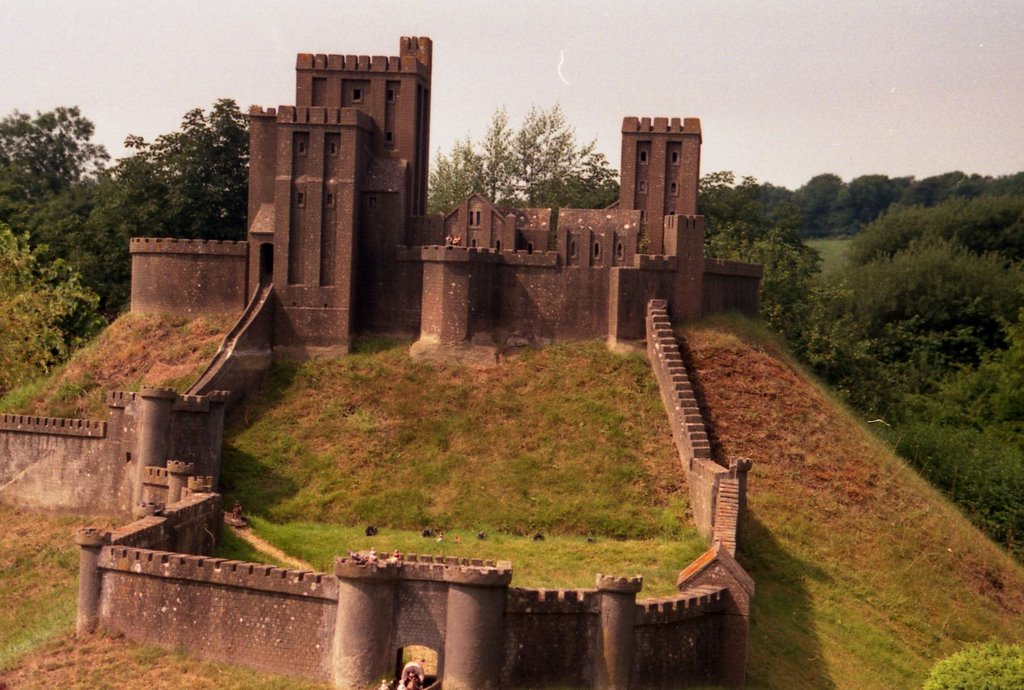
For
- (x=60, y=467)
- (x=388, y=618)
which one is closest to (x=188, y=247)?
(x=60, y=467)

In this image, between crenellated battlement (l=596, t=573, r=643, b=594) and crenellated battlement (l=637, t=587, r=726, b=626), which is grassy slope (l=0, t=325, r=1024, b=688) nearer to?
crenellated battlement (l=637, t=587, r=726, b=626)

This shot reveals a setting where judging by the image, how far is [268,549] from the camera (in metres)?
41.7

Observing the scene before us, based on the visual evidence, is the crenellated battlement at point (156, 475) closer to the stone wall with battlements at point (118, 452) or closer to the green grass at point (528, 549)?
the stone wall with battlements at point (118, 452)

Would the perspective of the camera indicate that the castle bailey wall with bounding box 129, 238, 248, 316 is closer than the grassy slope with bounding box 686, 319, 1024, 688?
No

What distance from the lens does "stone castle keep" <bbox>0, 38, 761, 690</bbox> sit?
112 ft

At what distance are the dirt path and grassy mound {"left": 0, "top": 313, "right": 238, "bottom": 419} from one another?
8.47 metres

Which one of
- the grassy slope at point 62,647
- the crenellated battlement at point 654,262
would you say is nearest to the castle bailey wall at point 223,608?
the grassy slope at point 62,647

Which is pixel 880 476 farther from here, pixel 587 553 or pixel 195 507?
pixel 195 507

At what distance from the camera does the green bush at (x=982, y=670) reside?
3772 cm

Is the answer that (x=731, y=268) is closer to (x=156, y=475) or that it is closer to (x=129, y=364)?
(x=129, y=364)

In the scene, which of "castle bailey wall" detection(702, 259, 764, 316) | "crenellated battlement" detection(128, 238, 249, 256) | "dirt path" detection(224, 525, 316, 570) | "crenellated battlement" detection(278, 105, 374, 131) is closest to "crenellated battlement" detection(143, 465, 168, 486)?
"dirt path" detection(224, 525, 316, 570)

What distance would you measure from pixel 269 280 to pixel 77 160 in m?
52.1

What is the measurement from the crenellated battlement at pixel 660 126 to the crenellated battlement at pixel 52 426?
20.5 metres

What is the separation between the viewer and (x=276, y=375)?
169 feet
